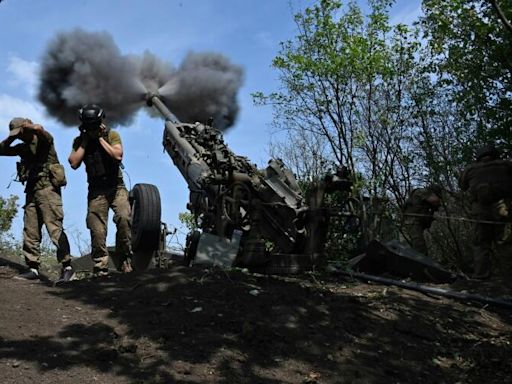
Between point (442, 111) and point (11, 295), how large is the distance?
40.9 feet

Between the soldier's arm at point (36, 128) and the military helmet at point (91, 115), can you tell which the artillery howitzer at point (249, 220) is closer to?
the military helmet at point (91, 115)

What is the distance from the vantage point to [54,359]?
373 centimetres

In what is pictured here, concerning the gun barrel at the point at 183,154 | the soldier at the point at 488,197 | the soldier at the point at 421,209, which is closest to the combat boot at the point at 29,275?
the gun barrel at the point at 183,154

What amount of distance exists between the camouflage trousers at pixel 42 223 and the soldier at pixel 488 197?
17.3ft

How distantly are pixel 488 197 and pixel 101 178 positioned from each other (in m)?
5.09

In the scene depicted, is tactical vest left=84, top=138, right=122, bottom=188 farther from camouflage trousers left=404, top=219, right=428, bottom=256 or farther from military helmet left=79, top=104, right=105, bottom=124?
camouflage trousers left=404, top=219, right=428, bottom=256

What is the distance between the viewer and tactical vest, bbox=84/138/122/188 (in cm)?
664

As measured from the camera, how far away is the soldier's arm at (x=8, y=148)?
259 inches

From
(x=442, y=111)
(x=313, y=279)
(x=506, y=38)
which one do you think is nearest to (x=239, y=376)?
(x=313, y=279)

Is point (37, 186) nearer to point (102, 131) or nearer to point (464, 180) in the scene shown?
point (102, 131)

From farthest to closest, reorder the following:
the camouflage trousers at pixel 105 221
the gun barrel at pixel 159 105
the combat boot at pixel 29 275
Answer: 1. the gun barrel at pixel 159 105
2. the camouflage trousers at pixel 105 221
3. the combat boot at pixel 29 275

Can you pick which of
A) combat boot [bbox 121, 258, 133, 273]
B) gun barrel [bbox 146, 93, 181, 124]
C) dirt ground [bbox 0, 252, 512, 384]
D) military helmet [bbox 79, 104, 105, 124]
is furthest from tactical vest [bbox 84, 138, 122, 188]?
gun barrel [bbox 146, 93, 181, 124]

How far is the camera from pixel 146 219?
7.06 metres

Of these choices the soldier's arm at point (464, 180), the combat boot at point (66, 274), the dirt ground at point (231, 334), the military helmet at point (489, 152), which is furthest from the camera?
the soldier's arm at point (464, 180)
